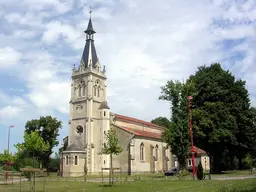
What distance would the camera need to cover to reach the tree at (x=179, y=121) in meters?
38.8

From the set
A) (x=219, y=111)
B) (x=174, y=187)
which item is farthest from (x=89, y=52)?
(x=174, y=187)

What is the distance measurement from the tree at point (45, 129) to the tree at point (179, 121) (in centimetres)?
3637

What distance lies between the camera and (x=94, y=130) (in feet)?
204

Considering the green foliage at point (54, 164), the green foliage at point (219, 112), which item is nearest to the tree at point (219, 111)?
the green foliage at point (219, 112)

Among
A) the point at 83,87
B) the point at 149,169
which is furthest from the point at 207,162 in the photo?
the point at 83,87

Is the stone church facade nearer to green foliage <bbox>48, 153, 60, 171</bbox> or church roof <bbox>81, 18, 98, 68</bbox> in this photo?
church roof <bbox>81, 18, 98, 68</bbox>

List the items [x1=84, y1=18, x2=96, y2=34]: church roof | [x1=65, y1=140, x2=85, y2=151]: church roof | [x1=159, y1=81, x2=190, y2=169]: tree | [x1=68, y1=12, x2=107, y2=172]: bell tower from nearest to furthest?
[x1=159, y1=81, x2=190, y2=169]: tree, [x1=65, y1=140, x2=85, y2=151]: church roof, [x1=68, y1=12, x2=107, y2=172]: bell tower, [x1=84, y1=18, x2=96, y2=34]: church roof

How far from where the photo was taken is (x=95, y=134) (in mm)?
62031

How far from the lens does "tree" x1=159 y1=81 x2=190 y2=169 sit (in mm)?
38750

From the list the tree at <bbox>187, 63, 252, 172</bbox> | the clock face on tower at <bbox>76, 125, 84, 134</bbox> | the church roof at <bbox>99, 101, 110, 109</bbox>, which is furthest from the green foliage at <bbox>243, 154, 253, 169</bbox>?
the clock face on tower at <bbox>76, 125, 84, 134</bbox>

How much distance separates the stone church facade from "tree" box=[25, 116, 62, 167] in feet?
13.4

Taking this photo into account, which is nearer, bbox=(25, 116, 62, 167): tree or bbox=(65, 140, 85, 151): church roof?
bbox=(65, 140, 85, 151): church roof

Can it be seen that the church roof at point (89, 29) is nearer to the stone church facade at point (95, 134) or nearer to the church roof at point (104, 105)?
the stone church facade at point (95, 134)

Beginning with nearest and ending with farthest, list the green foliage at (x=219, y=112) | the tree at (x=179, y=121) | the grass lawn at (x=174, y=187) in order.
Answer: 1. the grass lawn at (x=174, y=187)
2. the tree at (x=179, y=121)
3. the green foliage at (x=219, y=112)
